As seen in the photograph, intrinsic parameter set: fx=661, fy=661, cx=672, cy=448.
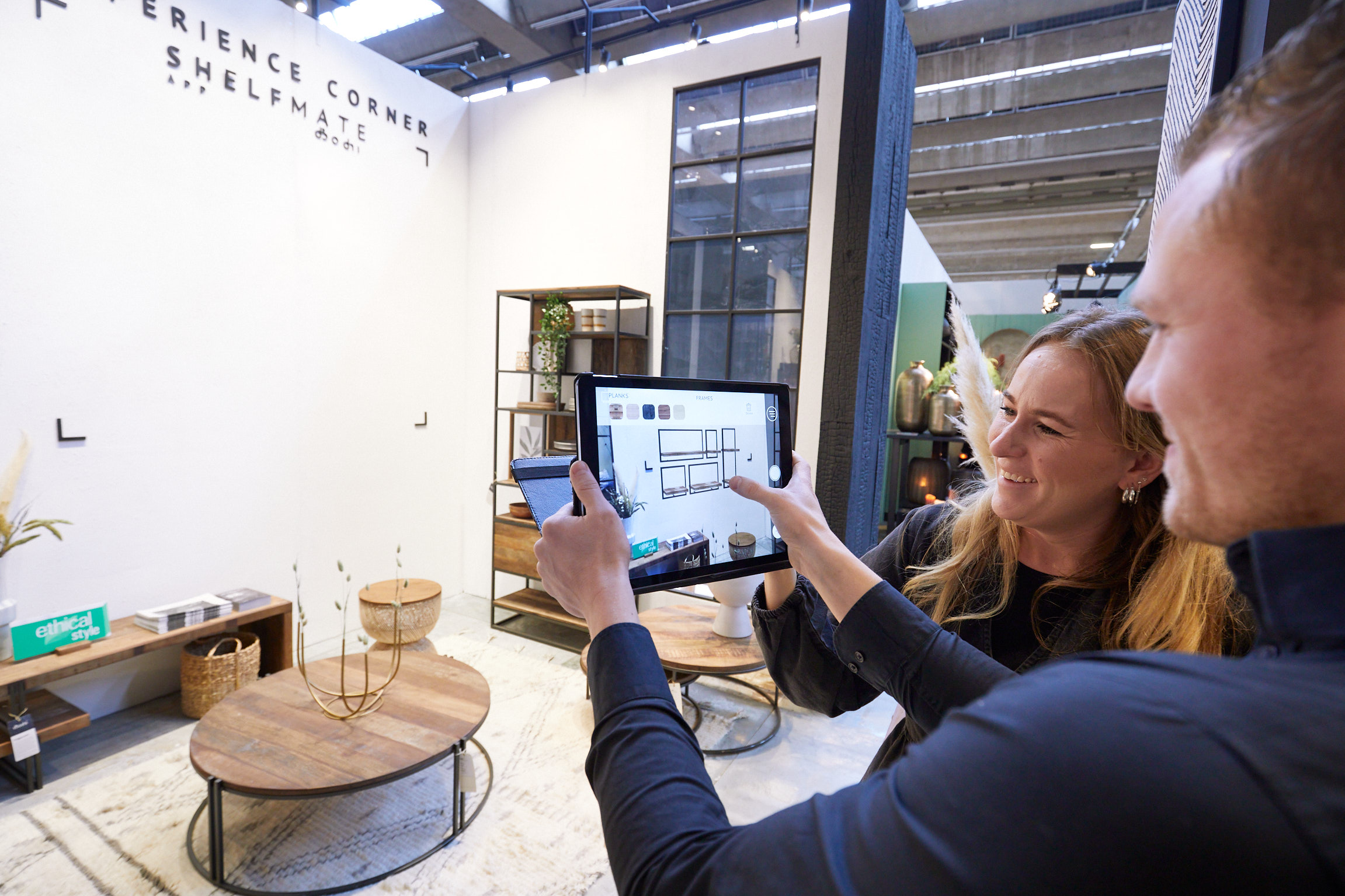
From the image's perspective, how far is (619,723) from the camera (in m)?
0.60

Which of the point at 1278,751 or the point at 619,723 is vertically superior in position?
the point at 1278,751

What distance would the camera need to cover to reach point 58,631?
2611 millimetres

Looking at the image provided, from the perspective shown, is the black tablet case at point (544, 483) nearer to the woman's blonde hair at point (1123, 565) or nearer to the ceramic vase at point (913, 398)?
the woman's blonde hair at point (1123, 565)

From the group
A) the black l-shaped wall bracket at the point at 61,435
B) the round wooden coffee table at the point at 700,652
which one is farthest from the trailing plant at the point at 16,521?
the round wooden coffee table at the point at 700,652

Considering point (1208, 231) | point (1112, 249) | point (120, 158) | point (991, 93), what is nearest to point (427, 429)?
point (120, 158)

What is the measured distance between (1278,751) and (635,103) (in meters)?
4.36

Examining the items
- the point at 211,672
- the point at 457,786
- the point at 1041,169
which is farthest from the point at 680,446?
the point at 1041,169

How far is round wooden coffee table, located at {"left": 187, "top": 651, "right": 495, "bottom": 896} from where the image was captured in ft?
6.50

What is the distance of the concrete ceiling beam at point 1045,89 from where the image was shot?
4629mm

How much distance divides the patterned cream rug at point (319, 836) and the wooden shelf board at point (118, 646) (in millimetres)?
434

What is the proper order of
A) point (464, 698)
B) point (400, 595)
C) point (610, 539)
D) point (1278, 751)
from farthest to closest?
point (400, 595)
point (464, 698)
point (610, 539)
point (1278, 751)

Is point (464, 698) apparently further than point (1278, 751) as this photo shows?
Yes

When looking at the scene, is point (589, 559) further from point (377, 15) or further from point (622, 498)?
point (377, 15)

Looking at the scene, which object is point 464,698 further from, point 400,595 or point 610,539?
point 610,539
